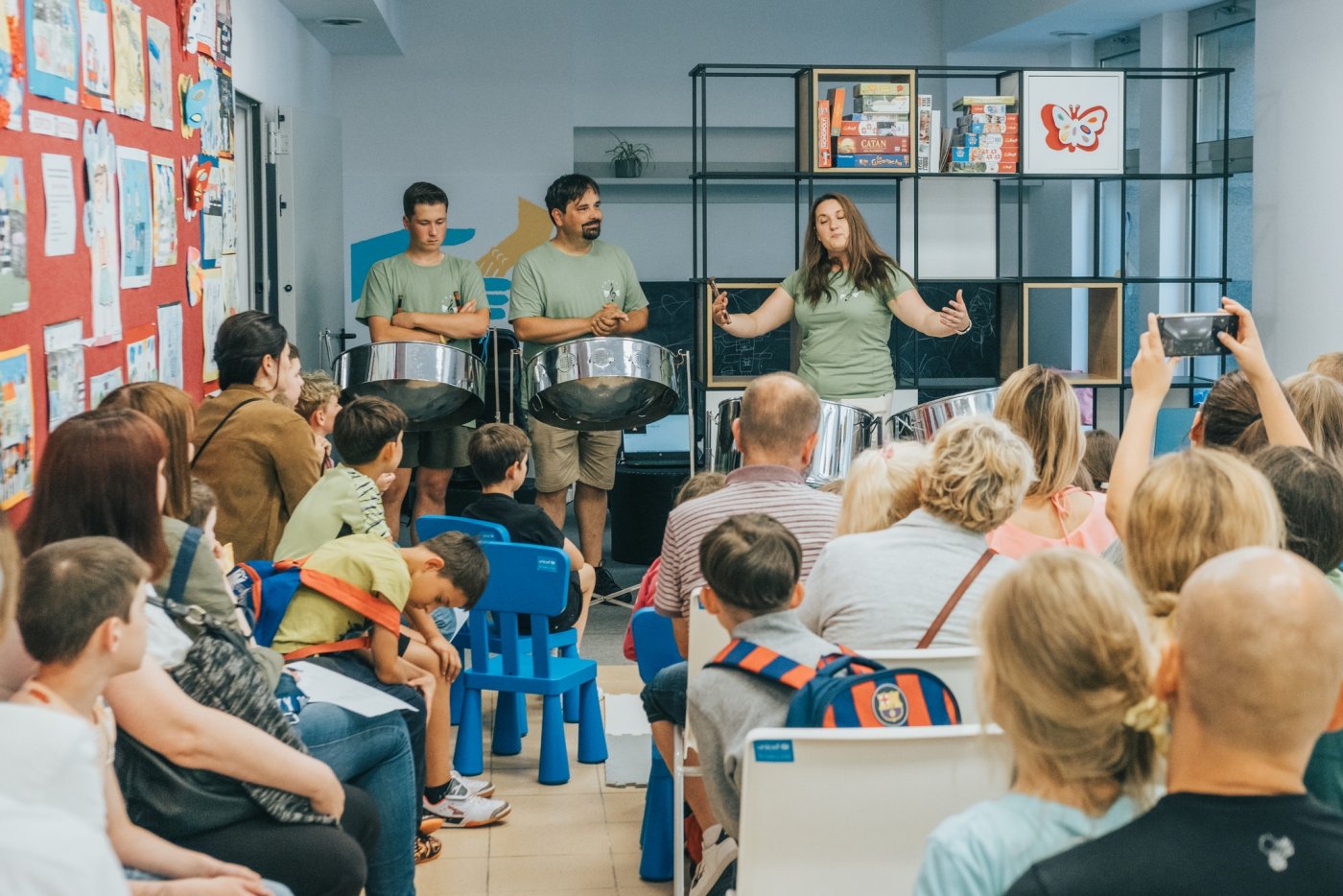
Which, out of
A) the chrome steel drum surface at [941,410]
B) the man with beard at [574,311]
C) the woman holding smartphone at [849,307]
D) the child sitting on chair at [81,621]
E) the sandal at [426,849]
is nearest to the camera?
the child sitting on chair at [81,621]

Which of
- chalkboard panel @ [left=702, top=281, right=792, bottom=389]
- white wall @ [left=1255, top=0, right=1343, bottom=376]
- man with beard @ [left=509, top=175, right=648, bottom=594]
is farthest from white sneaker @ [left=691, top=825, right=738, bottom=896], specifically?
chalkboard panel @ [left=702, top=281, right=792, bottom=389]

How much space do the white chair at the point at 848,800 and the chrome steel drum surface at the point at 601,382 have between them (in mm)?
2541

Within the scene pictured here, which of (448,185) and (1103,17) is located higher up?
(1103,17)

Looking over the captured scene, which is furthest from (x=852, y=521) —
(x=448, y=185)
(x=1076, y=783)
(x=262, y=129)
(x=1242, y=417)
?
(x=448, y=185)

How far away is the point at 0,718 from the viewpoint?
102 cm

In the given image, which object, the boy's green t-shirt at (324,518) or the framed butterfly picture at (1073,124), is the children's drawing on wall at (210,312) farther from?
the framed butterfly picture at (1073,124)

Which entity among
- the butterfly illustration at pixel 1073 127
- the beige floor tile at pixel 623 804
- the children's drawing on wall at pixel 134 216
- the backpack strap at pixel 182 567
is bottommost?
the beige floor tile at pixel 623 804

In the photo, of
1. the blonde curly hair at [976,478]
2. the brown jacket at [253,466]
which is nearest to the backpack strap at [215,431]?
the brown jacket at [253,466]

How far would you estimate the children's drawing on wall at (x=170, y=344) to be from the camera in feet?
10.9

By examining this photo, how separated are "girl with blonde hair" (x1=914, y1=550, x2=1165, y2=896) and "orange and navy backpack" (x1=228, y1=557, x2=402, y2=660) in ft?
4.99

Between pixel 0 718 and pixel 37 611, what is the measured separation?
43 cm

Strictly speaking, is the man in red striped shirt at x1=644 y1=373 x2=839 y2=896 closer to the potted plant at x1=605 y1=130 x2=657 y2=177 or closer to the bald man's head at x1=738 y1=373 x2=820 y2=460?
the bald man's head at x1=738 y1=373 x2=820 y2=460

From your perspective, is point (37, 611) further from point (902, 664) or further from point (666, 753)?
point (666, 753)

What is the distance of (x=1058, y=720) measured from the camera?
110 centimetres
